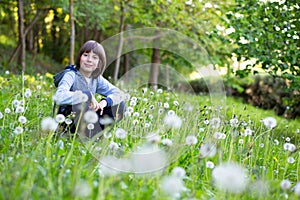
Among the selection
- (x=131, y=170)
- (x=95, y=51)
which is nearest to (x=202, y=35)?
(x=95, y=51)

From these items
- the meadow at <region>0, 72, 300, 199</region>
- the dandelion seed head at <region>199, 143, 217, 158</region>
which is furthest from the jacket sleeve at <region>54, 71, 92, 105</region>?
the dandelion seed head at <region>199, 143, 217, 158</region>

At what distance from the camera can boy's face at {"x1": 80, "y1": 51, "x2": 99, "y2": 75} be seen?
13.0 ft

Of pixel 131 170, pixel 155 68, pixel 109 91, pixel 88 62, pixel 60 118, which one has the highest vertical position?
pixel 88 62

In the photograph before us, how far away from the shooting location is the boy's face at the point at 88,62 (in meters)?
3.96

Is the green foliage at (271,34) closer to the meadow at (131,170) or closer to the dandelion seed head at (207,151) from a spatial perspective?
the meadow at (131,170)

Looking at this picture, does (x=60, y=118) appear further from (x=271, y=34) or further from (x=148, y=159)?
(x=271, y=34)

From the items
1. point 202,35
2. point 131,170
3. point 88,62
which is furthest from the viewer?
point 202,35

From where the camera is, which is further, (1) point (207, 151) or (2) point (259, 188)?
(1) point (207, 151)

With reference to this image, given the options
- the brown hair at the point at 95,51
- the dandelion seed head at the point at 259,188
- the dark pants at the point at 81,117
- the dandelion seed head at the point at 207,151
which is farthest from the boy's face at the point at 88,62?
the dandelion seed head at the point at 259,188

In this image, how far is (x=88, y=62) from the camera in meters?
3.96

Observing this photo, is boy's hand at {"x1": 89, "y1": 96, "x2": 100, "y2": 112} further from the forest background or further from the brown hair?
the forest background

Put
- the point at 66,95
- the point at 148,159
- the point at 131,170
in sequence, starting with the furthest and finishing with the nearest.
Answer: the point at 66,95
the point at 148,159
the point at 131,170

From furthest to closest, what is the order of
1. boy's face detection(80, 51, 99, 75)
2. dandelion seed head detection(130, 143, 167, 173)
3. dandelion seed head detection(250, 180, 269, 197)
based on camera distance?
boy's face detection(80, 51, 99, 75), dandelion seed head detection(130, 143, 167, 173), dandelion seed head detection(250, 180, 269, 197)

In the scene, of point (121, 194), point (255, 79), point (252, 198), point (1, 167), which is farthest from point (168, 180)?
point (255, 79)
